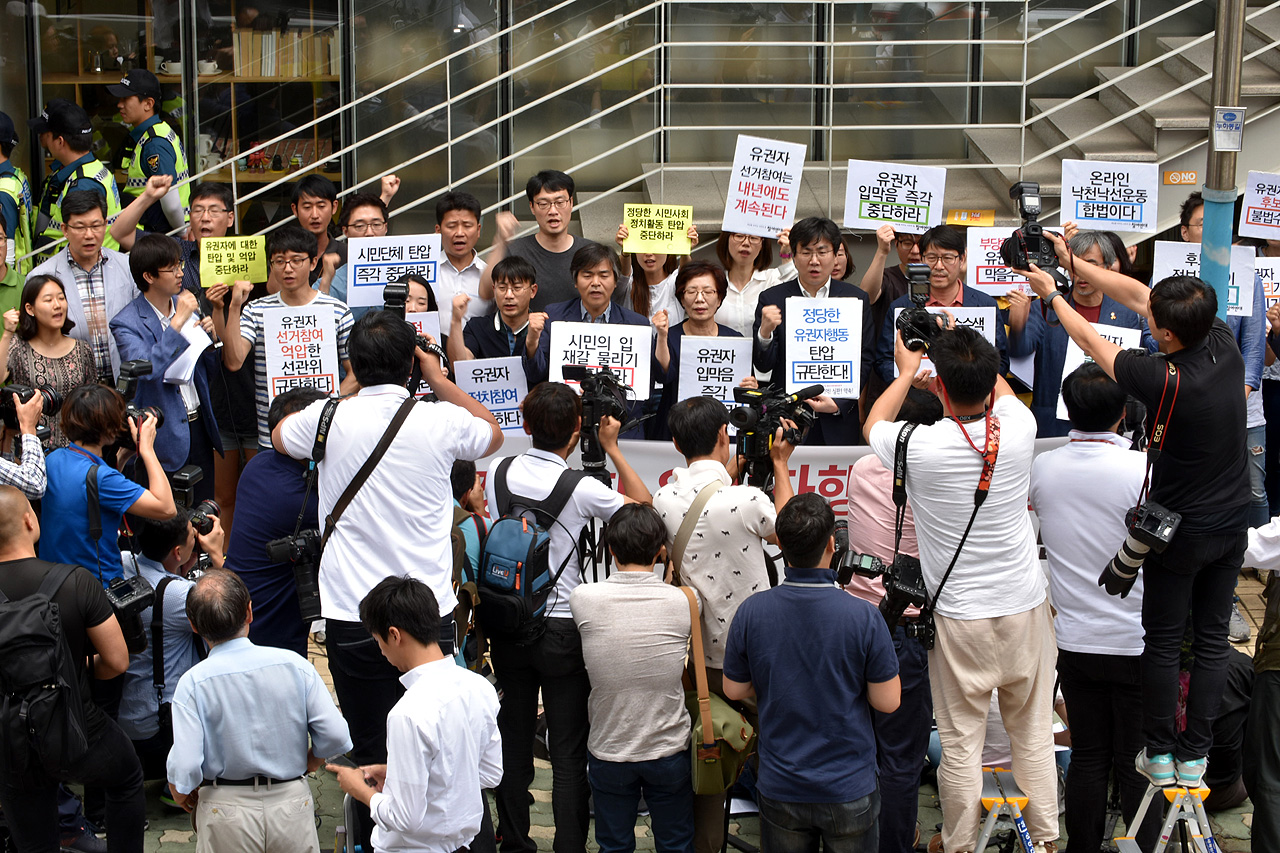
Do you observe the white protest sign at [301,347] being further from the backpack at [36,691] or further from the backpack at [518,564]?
the backpack at [36,691]

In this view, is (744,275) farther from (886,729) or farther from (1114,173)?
(886,729)

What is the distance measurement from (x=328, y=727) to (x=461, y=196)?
4302 mm

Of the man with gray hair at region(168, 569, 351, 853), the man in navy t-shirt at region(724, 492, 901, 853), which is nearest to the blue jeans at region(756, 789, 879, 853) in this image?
the man in navy t-shirt at region(724, 492, 901, 853)

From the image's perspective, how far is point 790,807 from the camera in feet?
15.1

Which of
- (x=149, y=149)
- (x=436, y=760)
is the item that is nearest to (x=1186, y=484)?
(x=436, y=760)

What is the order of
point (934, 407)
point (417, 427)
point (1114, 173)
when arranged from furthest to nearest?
point (1114, 173)
point (934, 407)
point (417, 427)

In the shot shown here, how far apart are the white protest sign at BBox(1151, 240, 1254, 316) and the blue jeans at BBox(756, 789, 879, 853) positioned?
4404mm

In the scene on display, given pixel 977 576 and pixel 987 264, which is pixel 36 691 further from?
pixel 987 264

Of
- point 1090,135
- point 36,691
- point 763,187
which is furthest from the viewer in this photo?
point 1090,135

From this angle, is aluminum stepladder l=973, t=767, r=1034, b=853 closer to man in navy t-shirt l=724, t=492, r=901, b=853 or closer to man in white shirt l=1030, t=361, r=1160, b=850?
man in white shirt l=1030, t=361, r=1160, b=850

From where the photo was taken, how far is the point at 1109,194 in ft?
26.0

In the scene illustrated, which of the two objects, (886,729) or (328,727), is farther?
(886,729)

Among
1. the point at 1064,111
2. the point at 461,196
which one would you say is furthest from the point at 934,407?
the point at 1064,111

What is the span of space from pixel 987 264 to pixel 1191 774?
3403 mm
